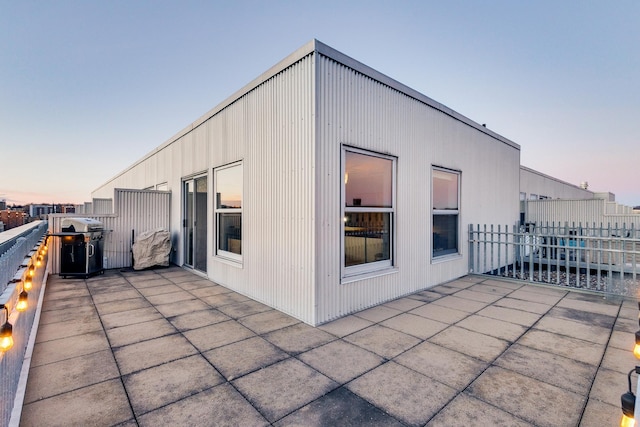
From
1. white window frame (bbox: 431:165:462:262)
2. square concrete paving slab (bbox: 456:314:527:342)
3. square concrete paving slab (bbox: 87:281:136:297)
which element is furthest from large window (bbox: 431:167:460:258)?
square concrete paving slab (bbox: 87:281:136:297)

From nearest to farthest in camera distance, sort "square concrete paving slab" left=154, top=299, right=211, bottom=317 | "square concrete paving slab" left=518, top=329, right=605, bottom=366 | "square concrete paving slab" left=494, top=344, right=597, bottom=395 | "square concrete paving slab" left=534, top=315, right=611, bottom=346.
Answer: "square concrete paving slab" left=494, top=344, right=597, bottom=395 < "square concrete paving slab" left=518, top=329, right=605, bottom=366 < "square concrete paving slab" left=534, top=315, right=611, bottom=346 < "square concrete paving slab" left=154, top=299, right=211, bottom=317

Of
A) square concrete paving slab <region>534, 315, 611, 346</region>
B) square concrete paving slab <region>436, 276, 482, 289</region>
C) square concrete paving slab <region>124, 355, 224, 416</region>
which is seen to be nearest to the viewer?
square concrete paving slab <region>124, 355, 224, 416</region>

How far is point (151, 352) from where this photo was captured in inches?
106

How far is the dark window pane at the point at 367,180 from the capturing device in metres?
3.97

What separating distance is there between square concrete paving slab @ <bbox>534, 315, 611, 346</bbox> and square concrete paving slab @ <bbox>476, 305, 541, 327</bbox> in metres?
0.10

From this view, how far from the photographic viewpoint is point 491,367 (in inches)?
95.8

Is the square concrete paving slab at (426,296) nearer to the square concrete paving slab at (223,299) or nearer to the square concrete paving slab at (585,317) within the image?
the square concrete paving slab at (585,317)

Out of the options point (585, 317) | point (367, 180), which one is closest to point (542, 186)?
point (585, 317)

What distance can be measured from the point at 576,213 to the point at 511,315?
426 inches

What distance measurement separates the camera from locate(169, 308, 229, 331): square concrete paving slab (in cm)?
341

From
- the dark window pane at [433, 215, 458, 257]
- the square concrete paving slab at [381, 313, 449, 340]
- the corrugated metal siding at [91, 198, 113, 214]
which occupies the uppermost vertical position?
the corrugated metal siding at [91, 198, 113, 214]

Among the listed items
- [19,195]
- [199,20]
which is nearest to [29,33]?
[199,20]

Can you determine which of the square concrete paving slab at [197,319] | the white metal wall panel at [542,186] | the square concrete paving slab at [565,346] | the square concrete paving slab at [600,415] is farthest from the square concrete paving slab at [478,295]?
the white metal wall panel at [542,186]

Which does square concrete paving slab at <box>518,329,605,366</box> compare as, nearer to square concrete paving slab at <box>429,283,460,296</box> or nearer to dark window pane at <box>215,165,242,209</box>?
square concrete paving slab at <box>429,283,460,296</box>
